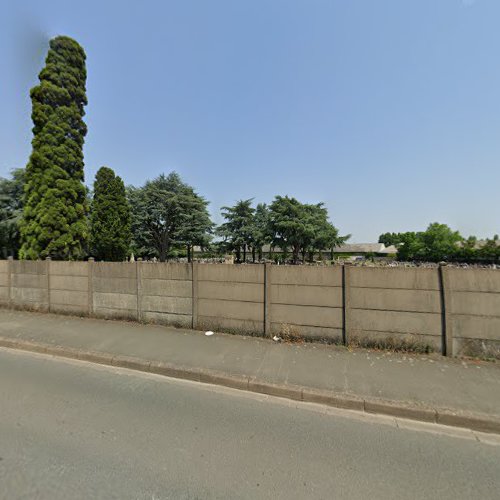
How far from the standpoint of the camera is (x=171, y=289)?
21.1 ft

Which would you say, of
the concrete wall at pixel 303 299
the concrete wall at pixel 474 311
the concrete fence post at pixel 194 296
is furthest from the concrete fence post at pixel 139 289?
the concrete wall at pixel 474 311

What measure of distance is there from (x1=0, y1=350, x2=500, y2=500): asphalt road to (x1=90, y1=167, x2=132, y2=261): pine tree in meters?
17.2

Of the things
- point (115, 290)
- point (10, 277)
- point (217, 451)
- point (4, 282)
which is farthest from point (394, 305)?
point (4, 282)

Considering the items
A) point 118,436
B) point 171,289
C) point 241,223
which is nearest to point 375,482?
point 118,436

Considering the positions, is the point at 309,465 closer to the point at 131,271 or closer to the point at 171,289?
the point at 171,289

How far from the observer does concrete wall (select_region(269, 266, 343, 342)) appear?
5.27 meters

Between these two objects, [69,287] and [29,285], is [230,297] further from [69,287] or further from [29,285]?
[29,285]

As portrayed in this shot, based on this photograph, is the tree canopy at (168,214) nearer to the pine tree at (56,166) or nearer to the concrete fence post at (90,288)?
the pine tree at (56,166)

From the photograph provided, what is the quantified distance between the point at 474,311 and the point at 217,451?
15.0 ft

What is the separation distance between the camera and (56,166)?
A: 1025 cm

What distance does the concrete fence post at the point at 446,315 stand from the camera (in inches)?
183

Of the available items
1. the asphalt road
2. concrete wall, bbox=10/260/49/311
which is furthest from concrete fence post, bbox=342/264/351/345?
concrete wall, bbox=10/260/49/311

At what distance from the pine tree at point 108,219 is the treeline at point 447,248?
5154 centimetres

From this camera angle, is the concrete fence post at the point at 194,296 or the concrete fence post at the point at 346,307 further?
the concrete fence post at the point at 194,296
